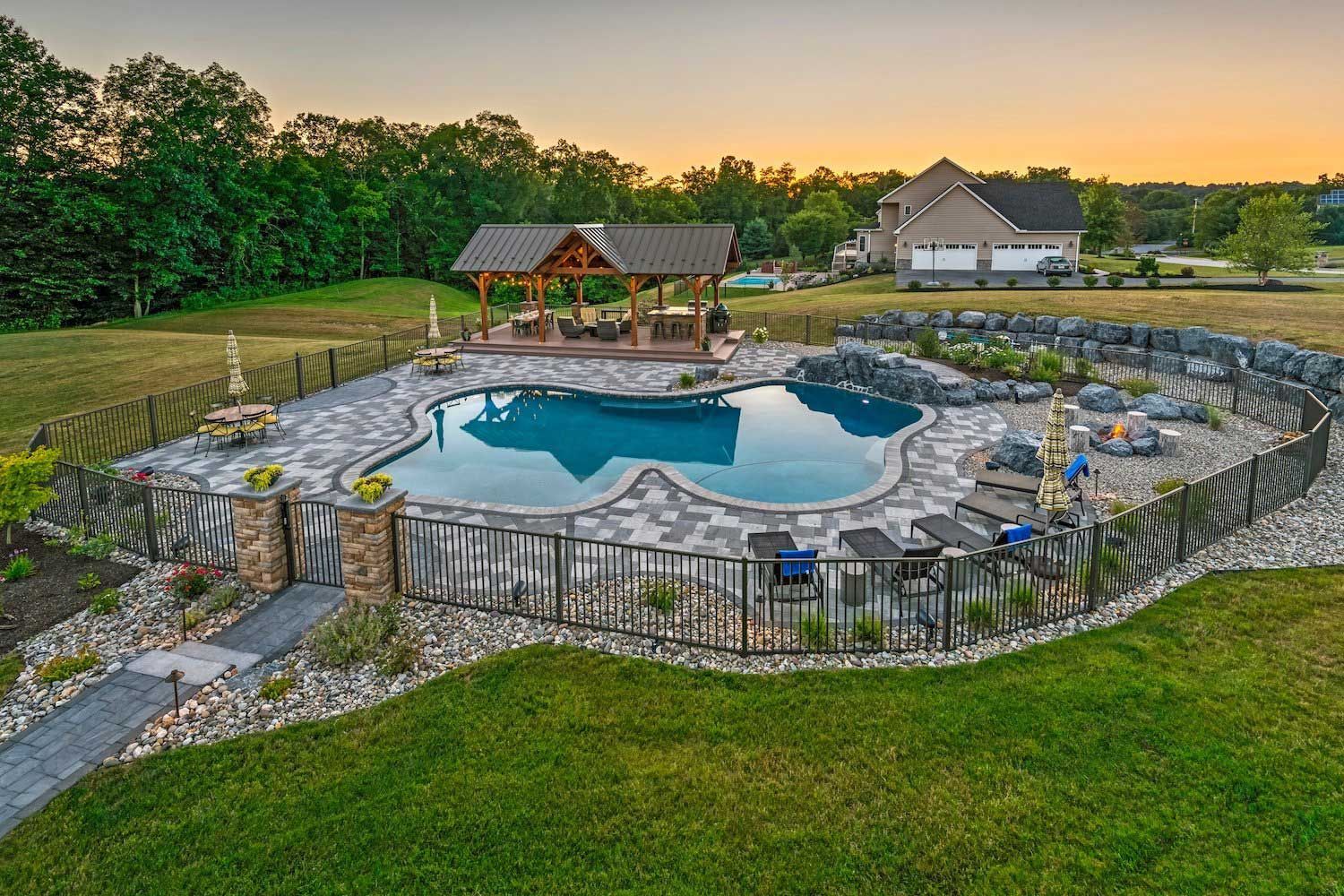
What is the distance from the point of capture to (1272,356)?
18562 millimetres

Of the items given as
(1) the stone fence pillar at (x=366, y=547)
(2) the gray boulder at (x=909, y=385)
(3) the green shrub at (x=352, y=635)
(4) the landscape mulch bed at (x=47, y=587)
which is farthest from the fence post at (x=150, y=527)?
(2) the gray boulder at (x=909, y=385)

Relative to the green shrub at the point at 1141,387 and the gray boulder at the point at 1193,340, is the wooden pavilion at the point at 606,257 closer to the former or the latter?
the green shrub at the point at 1141,387

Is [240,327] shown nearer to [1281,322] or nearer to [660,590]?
[660,590]

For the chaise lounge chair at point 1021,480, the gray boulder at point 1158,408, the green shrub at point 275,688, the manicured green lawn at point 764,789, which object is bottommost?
Answer: the manicured green lawn at point 764,789

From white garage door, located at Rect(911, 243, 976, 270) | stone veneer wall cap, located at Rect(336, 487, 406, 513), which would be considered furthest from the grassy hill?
white garage door, located at Rect(911, 243, 976, 270)

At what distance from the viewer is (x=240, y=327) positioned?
1352 inches

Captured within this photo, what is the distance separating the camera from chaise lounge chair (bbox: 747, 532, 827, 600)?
26.1ft

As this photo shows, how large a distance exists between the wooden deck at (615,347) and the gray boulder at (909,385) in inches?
214

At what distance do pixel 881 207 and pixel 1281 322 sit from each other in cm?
3364

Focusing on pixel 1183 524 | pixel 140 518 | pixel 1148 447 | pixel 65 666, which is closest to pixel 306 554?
pixel 65 666

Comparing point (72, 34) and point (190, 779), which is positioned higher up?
point (72, 34)

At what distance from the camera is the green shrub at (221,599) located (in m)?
8.31

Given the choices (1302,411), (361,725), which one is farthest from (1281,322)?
(361,725)

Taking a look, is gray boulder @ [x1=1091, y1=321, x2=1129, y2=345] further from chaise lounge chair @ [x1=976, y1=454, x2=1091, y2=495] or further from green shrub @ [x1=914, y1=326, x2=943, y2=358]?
chaise lounge chair @ [x1=976, y1=454, x2=1091, y2=495]
